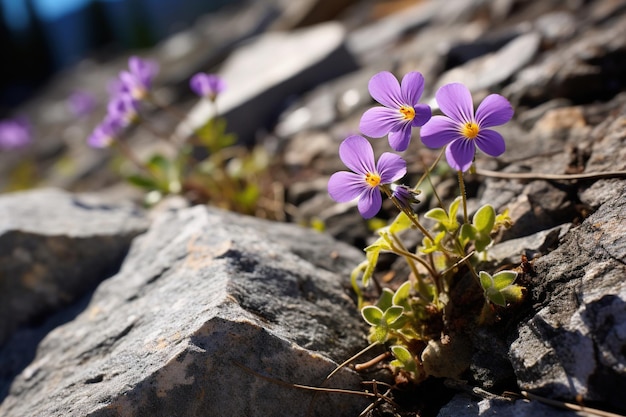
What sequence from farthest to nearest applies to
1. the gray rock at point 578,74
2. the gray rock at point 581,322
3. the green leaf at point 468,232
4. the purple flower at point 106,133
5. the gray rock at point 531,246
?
the purple flower at point 106,133
the gray rock at point 578,74
the gray rock at point 531,246
the green leaf at point 468,232
the gray rock at point 581,322

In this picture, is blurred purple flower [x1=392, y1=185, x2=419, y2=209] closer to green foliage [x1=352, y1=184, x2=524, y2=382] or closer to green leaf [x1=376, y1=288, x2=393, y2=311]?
green foliage [x1=352, y1=184, x2=524, y2=382]

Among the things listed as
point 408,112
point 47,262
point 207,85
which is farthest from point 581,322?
point 207,85

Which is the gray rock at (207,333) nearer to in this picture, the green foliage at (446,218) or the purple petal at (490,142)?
the green foliage at (446,218)

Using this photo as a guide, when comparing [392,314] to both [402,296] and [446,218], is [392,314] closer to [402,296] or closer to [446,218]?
[402,296]

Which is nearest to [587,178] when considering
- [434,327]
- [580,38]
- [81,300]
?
[434,327]

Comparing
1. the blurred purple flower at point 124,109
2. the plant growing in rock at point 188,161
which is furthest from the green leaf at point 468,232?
the blurred purple flower at point 124,109

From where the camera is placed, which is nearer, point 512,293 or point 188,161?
point 512,293
